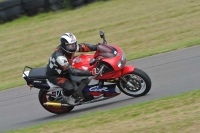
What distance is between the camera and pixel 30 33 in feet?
58.6

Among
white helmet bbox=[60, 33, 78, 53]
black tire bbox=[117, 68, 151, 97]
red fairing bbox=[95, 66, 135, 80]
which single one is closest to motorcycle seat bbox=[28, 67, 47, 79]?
white helmet bbox=[60, 33, 78, 53]

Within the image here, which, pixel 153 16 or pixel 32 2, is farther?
pixel 32 2

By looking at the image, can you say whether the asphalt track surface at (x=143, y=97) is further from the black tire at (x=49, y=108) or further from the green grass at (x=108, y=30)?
the green grass at (x=108, y=30)

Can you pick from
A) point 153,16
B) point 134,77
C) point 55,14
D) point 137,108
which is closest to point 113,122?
point 137,108

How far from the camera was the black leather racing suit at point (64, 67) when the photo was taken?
8.23m

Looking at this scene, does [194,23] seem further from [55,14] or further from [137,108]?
[137,108]

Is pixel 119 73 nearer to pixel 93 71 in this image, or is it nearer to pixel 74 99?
pixel 93 71

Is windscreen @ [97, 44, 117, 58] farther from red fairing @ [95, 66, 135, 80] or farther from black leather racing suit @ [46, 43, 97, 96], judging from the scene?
red fairing @ [95, 66, 135, 80]

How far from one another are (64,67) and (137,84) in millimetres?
1335

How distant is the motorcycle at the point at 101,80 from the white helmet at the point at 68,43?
29 cm

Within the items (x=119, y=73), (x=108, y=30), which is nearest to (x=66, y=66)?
(x=119, y=73)

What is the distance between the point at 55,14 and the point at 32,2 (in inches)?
43.8

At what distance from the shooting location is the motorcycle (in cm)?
834

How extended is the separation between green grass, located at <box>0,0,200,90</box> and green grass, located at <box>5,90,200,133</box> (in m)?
4.80
